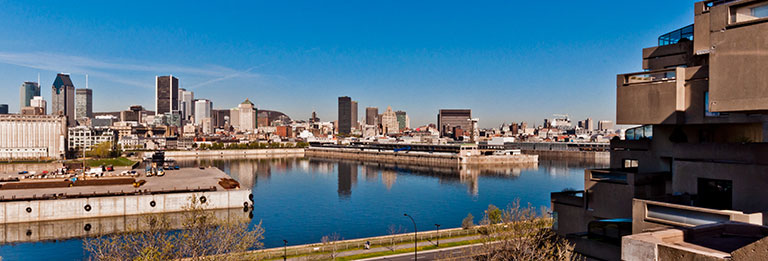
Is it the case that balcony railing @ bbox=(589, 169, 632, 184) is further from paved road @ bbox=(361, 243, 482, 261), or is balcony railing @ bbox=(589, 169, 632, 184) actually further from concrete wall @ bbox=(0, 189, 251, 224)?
concrete wall @ bbox=(0, 189, 251, 224)

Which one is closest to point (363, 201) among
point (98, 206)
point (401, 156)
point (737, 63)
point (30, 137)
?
point (98, 206)

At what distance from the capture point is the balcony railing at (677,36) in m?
17.8

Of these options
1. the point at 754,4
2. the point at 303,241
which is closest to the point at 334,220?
the point at 303,241

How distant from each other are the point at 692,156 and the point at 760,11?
5.80 m

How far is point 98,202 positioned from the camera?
51156mm

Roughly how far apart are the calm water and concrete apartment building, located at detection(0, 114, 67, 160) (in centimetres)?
6344

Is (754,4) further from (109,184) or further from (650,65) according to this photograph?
(109,184)

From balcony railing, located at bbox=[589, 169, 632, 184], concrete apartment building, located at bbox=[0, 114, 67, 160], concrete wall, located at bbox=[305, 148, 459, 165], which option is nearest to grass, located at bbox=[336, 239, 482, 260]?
balcony railing, located at bbox=[589, 169, 632, 184]

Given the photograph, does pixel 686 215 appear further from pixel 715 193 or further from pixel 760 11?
pixel 760 11

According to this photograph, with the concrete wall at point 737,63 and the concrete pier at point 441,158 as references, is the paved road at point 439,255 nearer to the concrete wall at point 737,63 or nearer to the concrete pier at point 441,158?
the concrete wall at point 737,63

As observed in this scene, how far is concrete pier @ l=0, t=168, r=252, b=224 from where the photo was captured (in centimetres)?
4853

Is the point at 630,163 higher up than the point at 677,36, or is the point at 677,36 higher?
the point at 677,36

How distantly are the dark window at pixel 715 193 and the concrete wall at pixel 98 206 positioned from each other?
41.4 meters

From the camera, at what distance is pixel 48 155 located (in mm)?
133250
